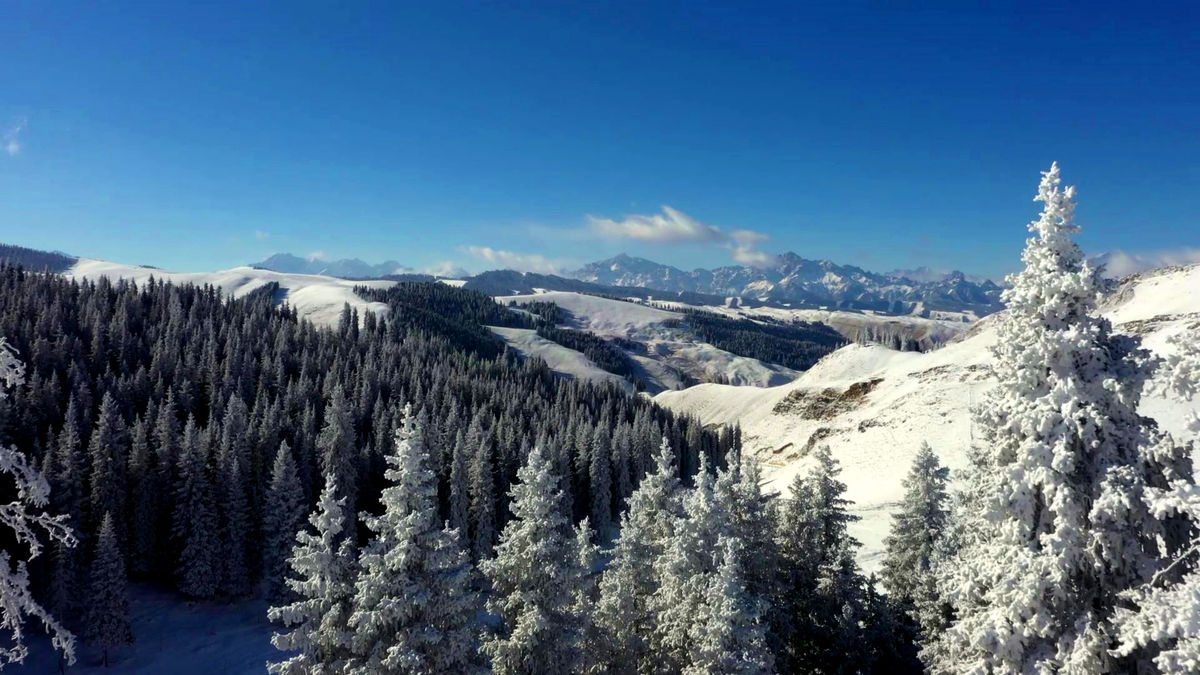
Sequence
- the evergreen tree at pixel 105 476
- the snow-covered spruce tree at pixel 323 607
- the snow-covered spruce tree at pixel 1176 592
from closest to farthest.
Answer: the snow-covered spruce tree at pixel 1176 592, the snow-covered spruce tree at pixel 323 607, the evergreen tree at pixel 105 476

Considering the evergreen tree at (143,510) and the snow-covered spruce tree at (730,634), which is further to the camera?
the evergreen tree at (143,510)

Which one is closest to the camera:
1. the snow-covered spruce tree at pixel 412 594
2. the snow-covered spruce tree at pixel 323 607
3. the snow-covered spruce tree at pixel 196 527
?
the snow-covered spruce tree at pixel 412 594

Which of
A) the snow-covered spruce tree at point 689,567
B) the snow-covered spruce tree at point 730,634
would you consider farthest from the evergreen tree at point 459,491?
the snow-covered spruce tree at point 730,634

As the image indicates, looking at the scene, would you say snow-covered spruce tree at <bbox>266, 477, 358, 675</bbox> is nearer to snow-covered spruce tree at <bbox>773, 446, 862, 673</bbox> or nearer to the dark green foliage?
snow-covered spruce tree at <bbox>773, 446, 862, 673</bbox>

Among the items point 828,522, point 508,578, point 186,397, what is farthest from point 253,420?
point 828,522

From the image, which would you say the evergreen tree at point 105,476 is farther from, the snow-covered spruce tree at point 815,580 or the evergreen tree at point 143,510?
the snow-covered spruce tree at point 815,580

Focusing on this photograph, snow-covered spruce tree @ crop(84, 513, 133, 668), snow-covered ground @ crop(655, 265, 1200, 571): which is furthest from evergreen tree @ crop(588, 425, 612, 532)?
snow-covered spruce tree @ crop(84, 513, 133, 668)

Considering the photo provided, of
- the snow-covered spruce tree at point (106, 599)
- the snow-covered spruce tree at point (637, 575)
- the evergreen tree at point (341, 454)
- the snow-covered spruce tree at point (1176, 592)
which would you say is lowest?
the snow-covered spruce tree at point (106, 599)

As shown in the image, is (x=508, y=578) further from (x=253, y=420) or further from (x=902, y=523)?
(x=253, y=420)
